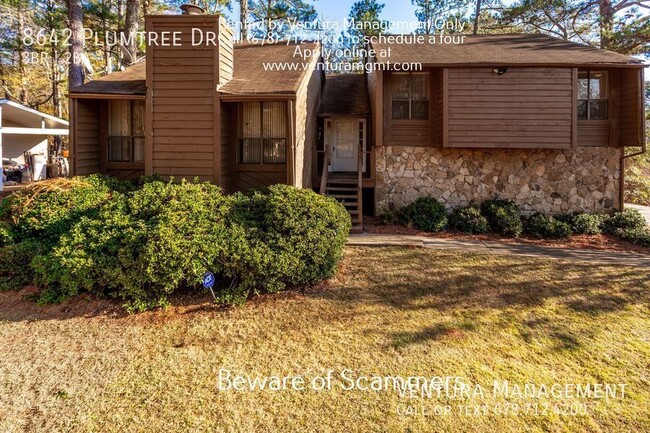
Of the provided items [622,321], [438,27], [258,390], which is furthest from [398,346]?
[438,27]

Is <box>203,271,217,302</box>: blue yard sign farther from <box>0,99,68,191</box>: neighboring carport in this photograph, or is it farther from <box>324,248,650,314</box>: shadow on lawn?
<box>0,99,68,191</box>: neighboring carport

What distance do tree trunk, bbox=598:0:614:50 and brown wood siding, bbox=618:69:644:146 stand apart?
6.44m

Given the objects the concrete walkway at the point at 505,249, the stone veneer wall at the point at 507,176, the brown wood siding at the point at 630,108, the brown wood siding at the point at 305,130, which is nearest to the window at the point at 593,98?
the brown wood siding at the point at 630,108

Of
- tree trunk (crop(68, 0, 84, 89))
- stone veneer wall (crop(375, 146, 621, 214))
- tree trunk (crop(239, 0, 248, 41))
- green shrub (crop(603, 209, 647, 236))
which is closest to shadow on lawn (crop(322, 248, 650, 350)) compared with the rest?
green shrub (crop(603, 209, 647, 236))

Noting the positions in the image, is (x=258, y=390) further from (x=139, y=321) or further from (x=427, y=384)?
(x=139, y=321)

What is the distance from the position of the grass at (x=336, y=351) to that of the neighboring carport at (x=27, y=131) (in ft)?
46.8

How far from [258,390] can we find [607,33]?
19.3 metres

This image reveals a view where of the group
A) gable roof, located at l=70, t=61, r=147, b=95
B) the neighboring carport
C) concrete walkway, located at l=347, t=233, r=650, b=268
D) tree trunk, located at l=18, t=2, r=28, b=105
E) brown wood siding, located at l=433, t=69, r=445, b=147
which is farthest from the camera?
tree trunk, located at l=18, t=2, r=28, b=105

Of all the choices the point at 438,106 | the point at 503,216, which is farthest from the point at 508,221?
the point at 438,106

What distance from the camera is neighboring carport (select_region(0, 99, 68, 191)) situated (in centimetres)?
1622

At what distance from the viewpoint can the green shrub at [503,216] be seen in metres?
10.4

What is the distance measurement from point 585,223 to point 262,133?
31.5ft

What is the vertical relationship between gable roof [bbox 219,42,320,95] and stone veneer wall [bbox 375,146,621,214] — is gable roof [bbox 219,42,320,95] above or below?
above

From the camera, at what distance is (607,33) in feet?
50.2
